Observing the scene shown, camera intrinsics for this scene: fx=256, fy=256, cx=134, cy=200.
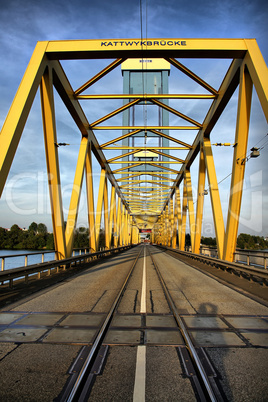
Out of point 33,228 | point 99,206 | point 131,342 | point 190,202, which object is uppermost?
point 190,202

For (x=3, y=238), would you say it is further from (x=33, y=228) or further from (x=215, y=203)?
(x=215, y=203)

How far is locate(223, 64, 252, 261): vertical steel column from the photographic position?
35.4ft

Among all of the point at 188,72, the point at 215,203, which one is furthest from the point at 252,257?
the point at 188,72

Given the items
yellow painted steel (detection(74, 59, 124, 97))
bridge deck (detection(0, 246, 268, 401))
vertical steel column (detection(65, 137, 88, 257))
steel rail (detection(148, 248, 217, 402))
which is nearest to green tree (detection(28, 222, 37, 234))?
vertical steel column (detection(65, 137, 88, 257))

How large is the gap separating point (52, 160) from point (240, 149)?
8465mm

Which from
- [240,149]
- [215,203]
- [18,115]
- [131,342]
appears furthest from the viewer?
[215,203]

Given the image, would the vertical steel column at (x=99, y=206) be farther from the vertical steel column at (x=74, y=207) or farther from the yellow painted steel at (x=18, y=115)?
the yellow painted steel at (x=18, y=115)

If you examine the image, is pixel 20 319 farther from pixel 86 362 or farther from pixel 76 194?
pixel 76 194

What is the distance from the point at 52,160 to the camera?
39.0ft

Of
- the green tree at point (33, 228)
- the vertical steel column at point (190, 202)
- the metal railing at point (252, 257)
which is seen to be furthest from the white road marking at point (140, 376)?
the green tree at point (33, 228)

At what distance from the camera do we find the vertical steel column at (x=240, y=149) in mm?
10805

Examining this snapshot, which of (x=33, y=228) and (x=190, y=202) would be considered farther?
(x=33, y=228)

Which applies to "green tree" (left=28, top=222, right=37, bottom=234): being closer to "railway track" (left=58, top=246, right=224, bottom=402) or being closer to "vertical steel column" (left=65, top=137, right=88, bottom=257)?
"vertical steel column" (left=65, top=137, right=88, bottom=257)

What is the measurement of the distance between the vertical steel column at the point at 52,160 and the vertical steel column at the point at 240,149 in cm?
808
